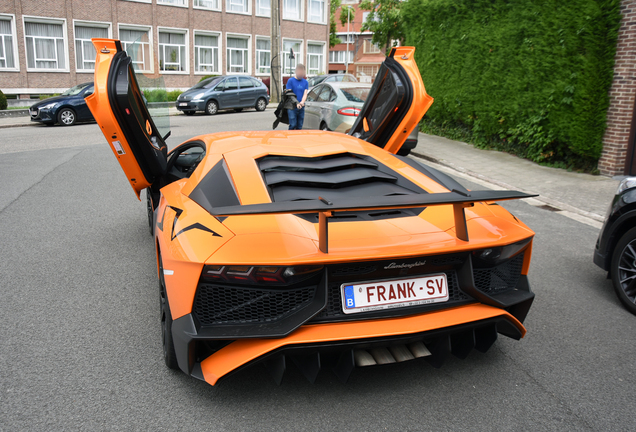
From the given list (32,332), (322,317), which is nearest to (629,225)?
(322,317)

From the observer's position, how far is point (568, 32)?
9.71 meters

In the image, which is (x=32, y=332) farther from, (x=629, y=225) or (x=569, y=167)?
(x=569, y=167)

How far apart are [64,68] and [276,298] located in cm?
3418

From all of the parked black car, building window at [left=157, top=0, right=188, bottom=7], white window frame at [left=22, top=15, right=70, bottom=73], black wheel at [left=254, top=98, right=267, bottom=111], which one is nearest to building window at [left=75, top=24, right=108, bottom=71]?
white window frame at [left=22, top=15, right=70, bottom=73]

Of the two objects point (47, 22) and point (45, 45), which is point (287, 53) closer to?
point (47, 22)

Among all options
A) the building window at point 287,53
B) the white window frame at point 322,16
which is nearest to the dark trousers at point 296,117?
the building window at point 287,53

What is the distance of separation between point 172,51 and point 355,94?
27862 millimetres

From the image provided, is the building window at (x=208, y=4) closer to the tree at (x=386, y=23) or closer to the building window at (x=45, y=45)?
the building window at (x=45, y=45)

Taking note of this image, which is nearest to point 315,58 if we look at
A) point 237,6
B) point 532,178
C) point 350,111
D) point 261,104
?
point 237,6

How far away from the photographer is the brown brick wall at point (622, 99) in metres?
9.02

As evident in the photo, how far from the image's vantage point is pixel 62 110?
18.5m

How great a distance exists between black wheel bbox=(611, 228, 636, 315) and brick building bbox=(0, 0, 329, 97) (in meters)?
23.9

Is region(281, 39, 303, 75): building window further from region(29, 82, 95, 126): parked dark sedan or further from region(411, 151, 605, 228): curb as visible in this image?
region(411, 151, 605, 228): curb

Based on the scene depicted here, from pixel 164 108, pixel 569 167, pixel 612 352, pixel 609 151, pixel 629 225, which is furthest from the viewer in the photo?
pixel 569 167
